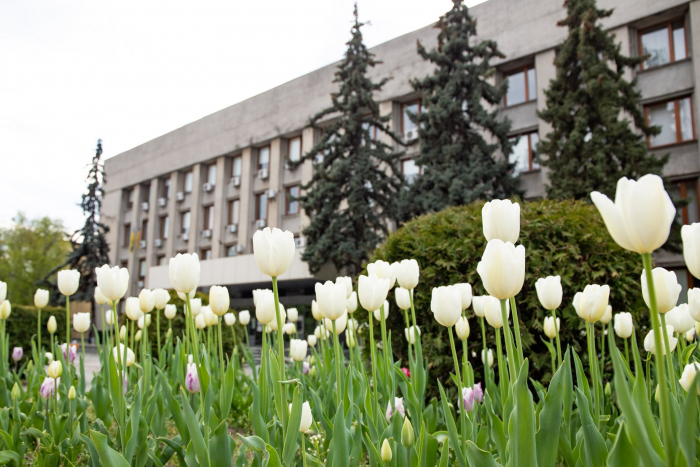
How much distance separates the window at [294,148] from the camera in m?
28.0

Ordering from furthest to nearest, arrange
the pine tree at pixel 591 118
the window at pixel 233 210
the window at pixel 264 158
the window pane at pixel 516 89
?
the window at pixel 233 210 < the window at pixel 264 158 < the window pane at pixel 516 89 < the pine tree at pixel 591 118

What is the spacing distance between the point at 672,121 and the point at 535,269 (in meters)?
16.3

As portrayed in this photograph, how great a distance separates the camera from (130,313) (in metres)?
3.49

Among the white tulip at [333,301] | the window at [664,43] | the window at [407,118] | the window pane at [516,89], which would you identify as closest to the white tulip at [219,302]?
the white tulip at [333,301]

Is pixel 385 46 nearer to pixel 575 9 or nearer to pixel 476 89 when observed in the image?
pixel 476 89

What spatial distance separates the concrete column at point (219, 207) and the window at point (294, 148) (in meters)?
4.72

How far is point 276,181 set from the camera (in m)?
27.7

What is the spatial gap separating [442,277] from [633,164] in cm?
1207

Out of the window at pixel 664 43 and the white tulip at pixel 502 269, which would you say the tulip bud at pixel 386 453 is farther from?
the window at pixel 664 43

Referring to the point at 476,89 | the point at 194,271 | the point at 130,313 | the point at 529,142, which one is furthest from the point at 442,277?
the point at 529,142

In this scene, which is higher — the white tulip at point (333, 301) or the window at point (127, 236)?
the window at point (127, 236)

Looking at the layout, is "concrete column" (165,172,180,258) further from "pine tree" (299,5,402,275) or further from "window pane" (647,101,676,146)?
"window pane" (647,101,676,146)

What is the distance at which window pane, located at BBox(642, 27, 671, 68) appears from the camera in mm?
17641

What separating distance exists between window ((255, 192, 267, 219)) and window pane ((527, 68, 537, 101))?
14804 mm
